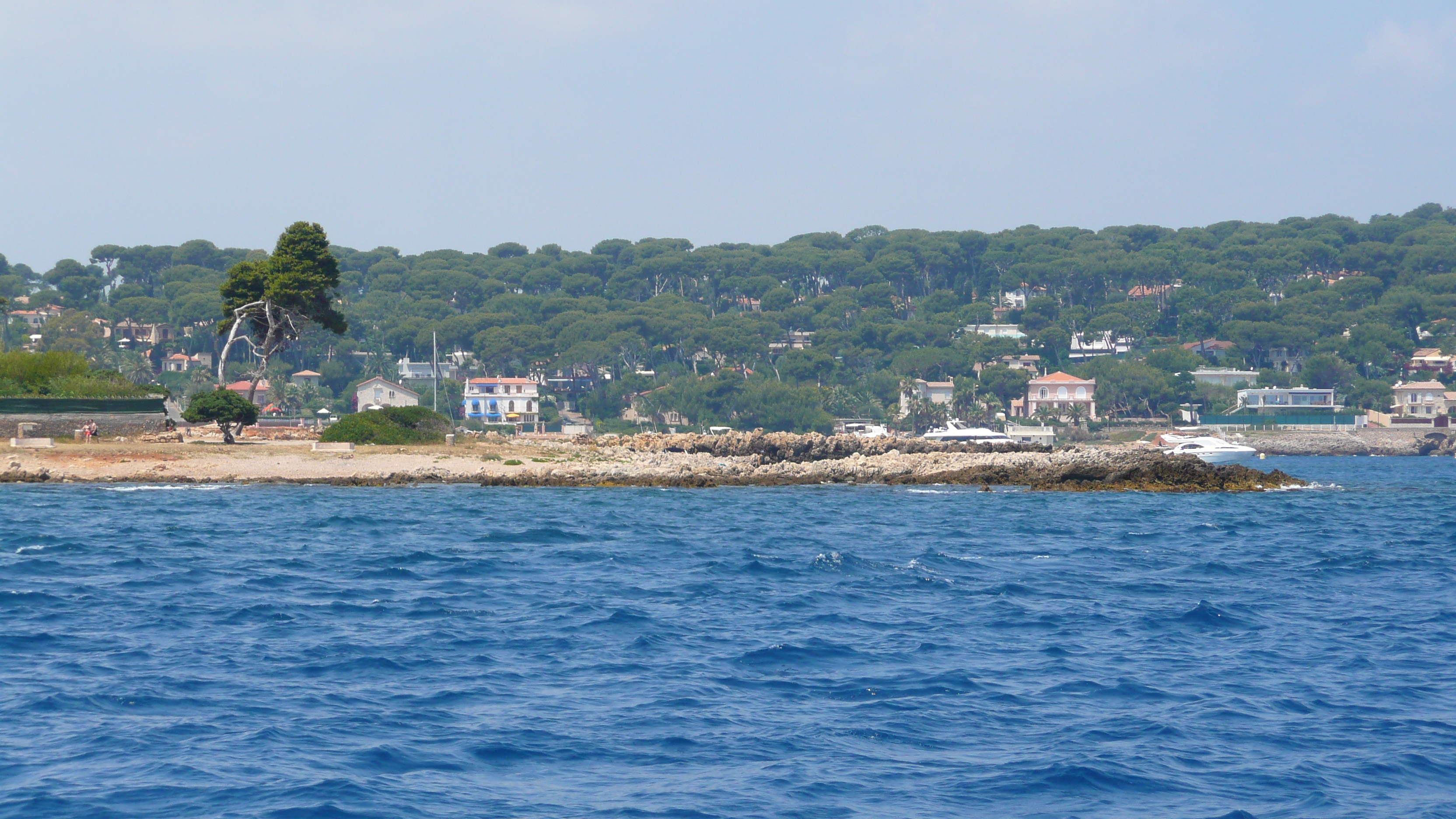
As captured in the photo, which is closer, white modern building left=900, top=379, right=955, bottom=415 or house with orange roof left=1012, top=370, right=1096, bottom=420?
house with orange roof left=1012, top=370, right=1096, bottom=420

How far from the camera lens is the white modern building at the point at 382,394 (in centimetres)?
11594

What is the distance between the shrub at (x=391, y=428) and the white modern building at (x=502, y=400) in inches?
2567

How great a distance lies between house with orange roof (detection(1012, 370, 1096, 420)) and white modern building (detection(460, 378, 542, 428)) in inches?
1827

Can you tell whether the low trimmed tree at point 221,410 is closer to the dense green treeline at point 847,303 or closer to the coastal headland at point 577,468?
the coastal headland at point 577,468

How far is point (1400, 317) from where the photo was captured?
477 ft

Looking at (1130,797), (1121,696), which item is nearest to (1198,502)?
(1121,696)

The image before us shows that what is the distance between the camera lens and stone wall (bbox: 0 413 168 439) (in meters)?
46.7

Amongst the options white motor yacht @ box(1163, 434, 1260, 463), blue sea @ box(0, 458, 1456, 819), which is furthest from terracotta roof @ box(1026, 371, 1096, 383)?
blue sea @ box(0, 458, 1456, 819)

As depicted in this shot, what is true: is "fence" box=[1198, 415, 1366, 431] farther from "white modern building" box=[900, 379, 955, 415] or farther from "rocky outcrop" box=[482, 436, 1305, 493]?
"rocky outcrop" box=[482, 436, 1305, 493]

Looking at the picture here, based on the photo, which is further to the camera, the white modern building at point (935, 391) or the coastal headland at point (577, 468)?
the white modern building at point (935, 391)

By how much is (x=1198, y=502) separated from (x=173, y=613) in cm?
3221

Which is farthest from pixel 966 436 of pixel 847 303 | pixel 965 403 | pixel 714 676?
pixel 714 676

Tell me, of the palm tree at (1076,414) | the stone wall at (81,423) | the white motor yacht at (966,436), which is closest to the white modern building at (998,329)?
the palm tree at (1076,414)

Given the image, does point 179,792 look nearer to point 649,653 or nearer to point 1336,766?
point 649,653
